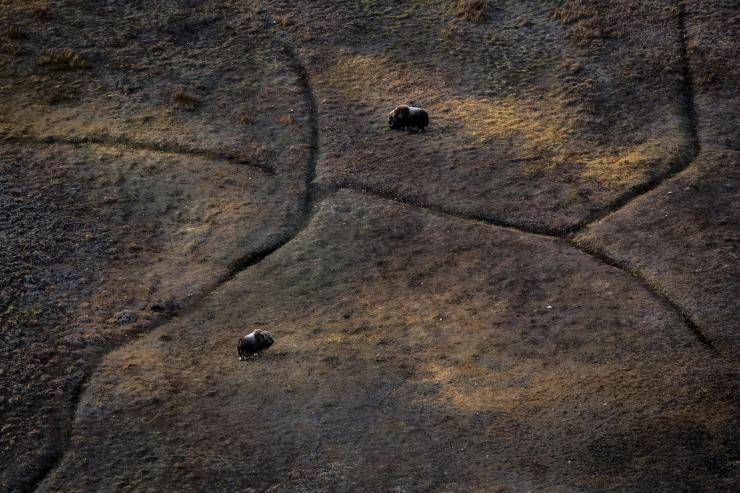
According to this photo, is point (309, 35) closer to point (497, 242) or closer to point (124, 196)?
point (124, 196)

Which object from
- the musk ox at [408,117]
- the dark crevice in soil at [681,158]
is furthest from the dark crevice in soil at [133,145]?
the dark crevice in soil at [681,158]

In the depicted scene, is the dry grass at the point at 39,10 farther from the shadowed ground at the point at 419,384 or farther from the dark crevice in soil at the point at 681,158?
the dark crevice in soil at the point at 681,158

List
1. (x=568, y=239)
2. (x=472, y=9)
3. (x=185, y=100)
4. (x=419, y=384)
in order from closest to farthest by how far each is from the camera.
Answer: (x=419, y=384), (x=568, y=239), (x=185, y=100), (x=472, y=9)

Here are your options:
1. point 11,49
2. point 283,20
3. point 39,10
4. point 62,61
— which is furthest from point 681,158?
point 39,10

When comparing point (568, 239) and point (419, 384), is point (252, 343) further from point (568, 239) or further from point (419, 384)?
point (568, 239)

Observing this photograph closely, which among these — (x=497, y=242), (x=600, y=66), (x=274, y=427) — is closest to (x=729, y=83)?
(x=600, y=66)
